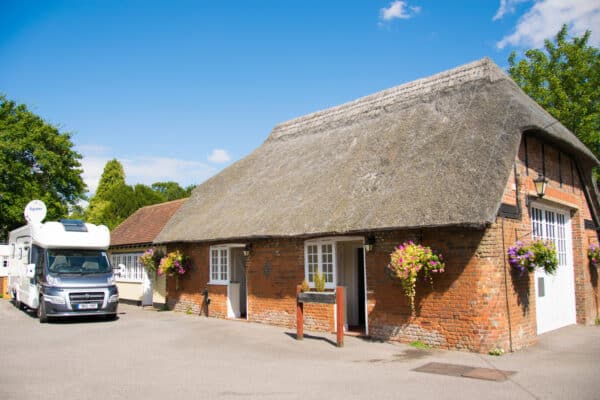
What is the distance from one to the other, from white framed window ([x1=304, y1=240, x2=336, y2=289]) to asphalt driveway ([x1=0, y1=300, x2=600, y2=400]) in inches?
56.9

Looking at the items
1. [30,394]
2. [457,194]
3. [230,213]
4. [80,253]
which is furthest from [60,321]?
[457,194]

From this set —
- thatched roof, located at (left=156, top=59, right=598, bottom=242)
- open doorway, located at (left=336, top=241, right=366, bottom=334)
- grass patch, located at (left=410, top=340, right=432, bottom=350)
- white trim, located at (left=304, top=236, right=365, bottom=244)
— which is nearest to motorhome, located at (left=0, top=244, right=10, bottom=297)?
thatched roof, located at (left=156, top=59, right=598, bottom=242)

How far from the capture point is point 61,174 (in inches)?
1249

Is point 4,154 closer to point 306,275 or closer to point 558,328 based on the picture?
point 306,275

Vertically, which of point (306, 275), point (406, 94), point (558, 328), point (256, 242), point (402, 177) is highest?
point (406, 94)

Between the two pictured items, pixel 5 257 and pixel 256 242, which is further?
pixel 5 257

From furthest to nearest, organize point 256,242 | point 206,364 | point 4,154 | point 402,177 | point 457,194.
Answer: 1. point 4,154
2. point 256,242
3. point 402,177
4. point 457,194
5. point 206,364

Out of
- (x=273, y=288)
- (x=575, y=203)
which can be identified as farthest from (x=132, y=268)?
(x=575, y=203)

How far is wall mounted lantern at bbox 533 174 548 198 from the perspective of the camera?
11.2 m

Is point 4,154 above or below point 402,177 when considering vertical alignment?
above

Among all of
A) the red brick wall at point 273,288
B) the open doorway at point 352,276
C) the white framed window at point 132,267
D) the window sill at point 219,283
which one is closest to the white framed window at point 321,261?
the red brick wall at point 273,288

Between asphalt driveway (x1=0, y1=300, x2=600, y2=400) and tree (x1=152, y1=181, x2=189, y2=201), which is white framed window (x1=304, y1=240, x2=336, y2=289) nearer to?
asphalt driveway (x1=0, y1=300, x2=600, y2=400)

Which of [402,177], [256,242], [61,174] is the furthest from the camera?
[61,174]

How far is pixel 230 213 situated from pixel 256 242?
1.99 m
